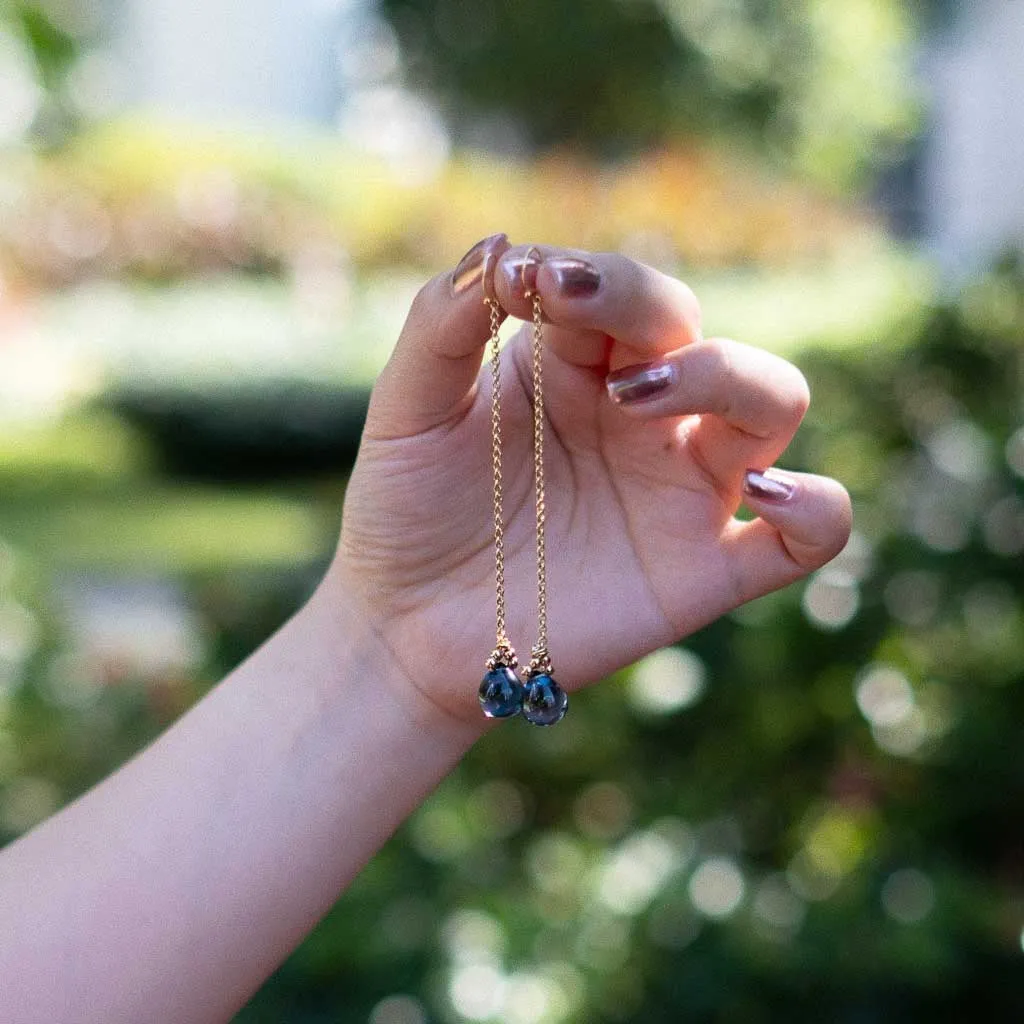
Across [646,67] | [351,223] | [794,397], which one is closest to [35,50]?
[794,397]

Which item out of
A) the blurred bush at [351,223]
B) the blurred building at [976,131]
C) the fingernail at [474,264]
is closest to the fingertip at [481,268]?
the fingernail at [474,264]

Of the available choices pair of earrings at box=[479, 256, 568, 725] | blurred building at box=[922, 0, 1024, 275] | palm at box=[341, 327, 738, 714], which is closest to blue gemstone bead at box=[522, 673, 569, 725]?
pair of earrings at box=[479, 256, 568, 725]

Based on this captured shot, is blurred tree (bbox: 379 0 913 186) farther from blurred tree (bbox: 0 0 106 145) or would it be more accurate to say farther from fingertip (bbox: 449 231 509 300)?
fingertip (bbox: 449 231 509 300)

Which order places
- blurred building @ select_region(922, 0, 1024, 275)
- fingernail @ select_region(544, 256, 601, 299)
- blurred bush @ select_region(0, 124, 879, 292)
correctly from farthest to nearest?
blurred building @ select_region(922, 0, 1024, 275), blurred bush @ select_region(0, 124, 879, 292), fingernail @ select_region(544, 256, 601, 299)

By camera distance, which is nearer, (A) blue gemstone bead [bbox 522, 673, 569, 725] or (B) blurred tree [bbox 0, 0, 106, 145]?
(A) blue gemstone bead [bbox 522, 673, 569, 725]

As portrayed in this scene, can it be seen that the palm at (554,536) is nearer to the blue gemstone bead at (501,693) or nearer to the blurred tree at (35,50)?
the blue gemstone bead at (501,693)

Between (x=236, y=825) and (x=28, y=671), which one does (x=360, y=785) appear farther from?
(x=28, y=671)

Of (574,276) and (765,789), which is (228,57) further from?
(574,276)
